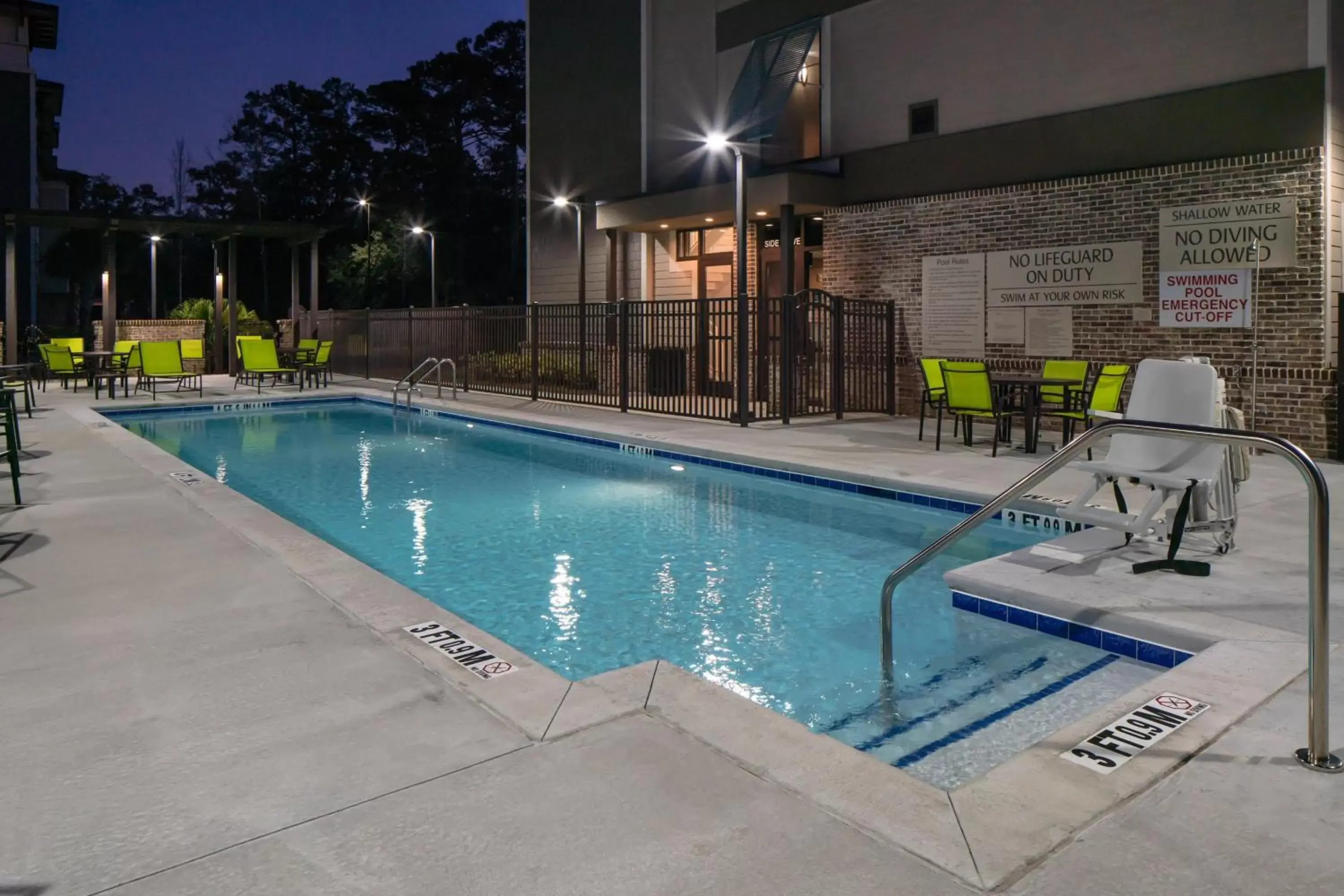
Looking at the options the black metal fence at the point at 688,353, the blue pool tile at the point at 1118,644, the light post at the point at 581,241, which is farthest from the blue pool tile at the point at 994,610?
the light post at the point at 581,241

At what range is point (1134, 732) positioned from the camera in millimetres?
2848

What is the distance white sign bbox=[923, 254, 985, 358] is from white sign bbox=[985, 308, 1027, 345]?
0.29 feet

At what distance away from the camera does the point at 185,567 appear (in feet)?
15.9

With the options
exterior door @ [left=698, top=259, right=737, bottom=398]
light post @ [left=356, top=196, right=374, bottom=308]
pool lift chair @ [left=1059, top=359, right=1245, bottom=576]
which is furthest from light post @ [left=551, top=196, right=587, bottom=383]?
light post @ [left=356, top=196, right=374, bottom=308]

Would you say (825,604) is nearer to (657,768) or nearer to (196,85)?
(657,768)

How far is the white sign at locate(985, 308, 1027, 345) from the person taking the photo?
38.4 ft

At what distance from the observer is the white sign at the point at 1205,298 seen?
9586 millimetres

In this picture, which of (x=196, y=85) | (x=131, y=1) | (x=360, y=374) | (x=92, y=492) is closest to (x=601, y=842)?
(x=92, y=492)

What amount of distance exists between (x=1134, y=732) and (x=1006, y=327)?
9.69m

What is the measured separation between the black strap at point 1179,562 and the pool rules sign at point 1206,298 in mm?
5932

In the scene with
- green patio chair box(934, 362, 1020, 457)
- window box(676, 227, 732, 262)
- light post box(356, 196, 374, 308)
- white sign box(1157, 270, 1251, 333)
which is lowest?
green patio chair box(934, 362, 1020, 457)

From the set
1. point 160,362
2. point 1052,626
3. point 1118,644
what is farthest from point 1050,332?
point 160,362

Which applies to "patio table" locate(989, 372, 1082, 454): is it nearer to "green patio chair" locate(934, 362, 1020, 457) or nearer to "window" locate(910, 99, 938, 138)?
"green patio chair" locate(934, 362, 1020, 457)

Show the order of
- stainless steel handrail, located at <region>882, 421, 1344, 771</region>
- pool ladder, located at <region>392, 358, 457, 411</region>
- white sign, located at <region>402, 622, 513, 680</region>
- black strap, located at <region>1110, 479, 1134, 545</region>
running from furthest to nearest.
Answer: pool ladder, located at <region>392, 358, 457, 411</region> → black strap, located at <region>1110, 479, 1134, 545</region> → white sign, located at <region>402, 622, 513, 680</region> → stainless steel handrail, located at <region>882, 421, 1344, 771</region>
